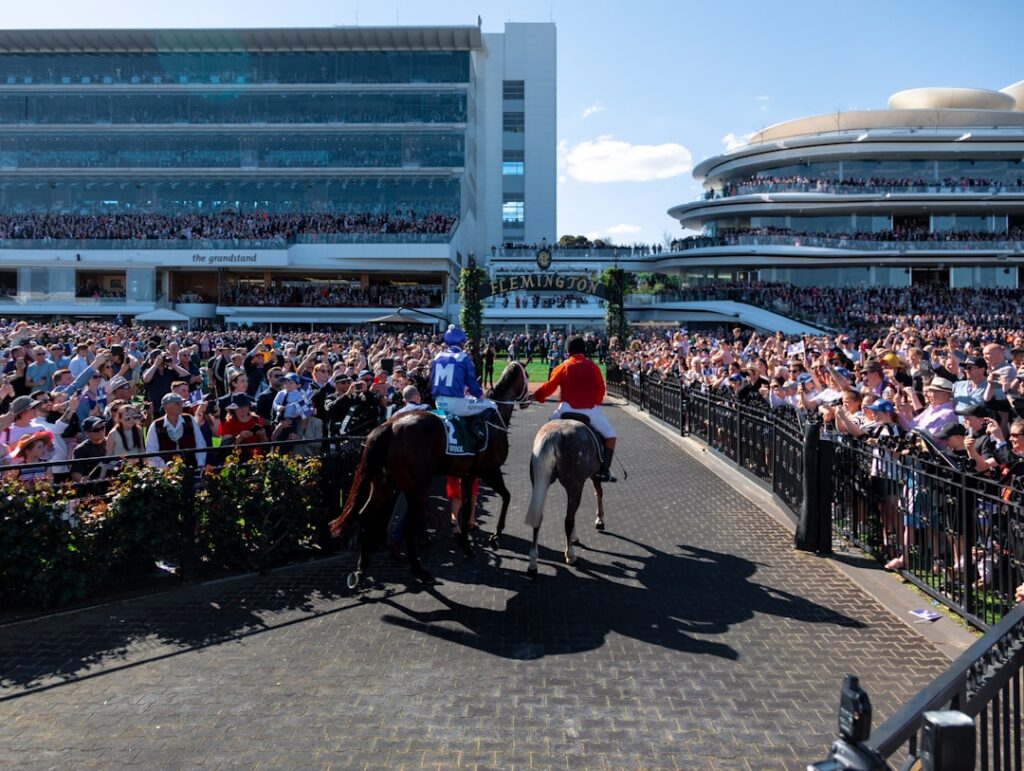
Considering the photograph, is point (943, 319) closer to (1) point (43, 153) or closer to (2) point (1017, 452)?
(2) point (1017, 452)

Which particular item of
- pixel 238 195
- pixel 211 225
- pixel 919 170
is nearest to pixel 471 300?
pixel 211 225

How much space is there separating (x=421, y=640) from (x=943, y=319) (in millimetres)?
47521

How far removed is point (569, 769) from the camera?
4414 mm

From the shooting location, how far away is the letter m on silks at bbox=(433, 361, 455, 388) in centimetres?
860

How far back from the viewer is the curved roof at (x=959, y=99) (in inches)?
2677

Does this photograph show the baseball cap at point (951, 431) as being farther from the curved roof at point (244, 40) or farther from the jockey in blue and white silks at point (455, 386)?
the curved roof at point (244, 40)

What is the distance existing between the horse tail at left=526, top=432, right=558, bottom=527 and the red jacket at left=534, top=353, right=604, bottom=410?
0.94 meters

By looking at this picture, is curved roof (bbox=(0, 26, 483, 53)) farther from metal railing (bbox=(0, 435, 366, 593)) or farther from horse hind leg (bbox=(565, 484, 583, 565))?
horse hind leg (bbox=(565, 484, 583, 565))

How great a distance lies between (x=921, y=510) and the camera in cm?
738

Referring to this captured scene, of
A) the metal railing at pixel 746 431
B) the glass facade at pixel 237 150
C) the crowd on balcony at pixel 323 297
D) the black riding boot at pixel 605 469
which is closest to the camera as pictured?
the black riding boot at pixel 605 469

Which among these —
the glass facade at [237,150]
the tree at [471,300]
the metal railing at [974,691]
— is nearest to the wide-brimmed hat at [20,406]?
the metal railing at [974,691]

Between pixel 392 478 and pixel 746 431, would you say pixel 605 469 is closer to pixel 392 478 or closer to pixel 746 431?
pixel 392 478

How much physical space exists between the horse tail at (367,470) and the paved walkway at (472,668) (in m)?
0.64

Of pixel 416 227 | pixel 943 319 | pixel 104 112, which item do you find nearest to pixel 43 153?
pixel 104 112
